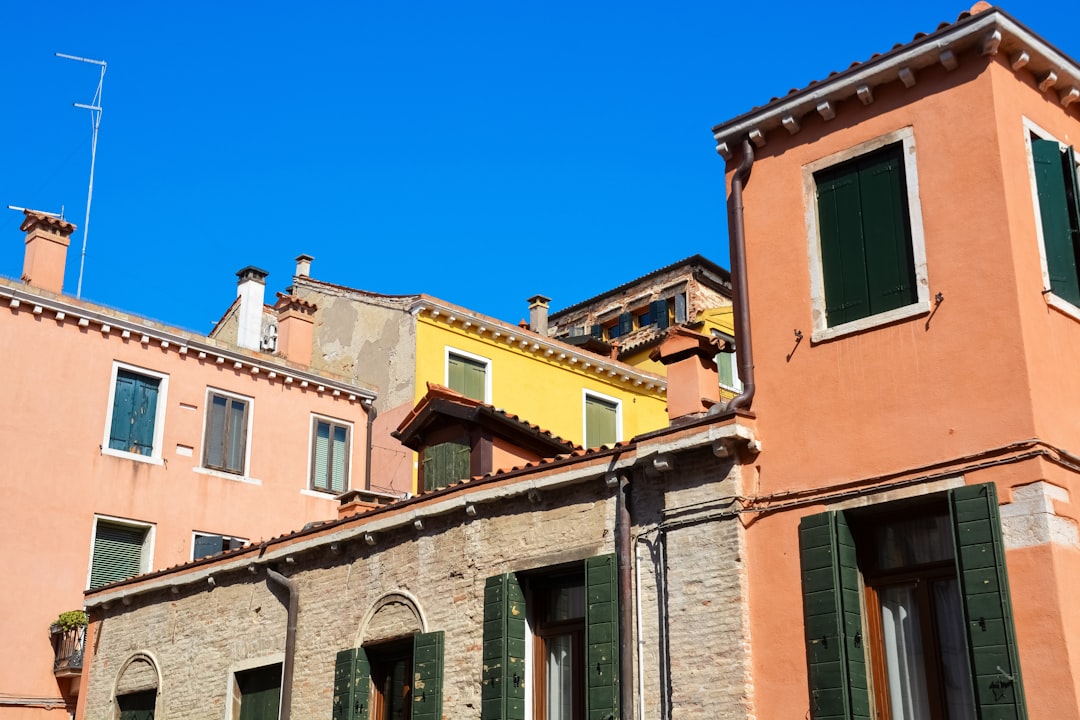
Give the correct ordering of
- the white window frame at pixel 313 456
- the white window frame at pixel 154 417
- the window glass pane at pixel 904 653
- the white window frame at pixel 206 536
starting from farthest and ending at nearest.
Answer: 1. the white window frame at pixel 313 456
2. the white window frame at pixel 206 536
3. the white window frame at pixel 154 417
4. the window glass pane at pixel 904 653

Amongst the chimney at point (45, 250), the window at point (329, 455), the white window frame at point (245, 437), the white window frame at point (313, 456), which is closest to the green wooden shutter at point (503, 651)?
the white window frame at point (245, 437)

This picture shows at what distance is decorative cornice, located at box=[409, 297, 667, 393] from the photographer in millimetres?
25906

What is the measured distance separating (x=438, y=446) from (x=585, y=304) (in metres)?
28.5

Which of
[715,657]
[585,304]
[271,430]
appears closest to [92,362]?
[271,430]

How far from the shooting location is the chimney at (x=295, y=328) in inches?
1071

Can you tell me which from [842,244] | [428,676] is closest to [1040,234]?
[842,244]

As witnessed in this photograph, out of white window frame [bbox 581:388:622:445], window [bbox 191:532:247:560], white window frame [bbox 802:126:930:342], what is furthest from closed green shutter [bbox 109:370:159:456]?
white window frame [bbox 802:126:930:342]

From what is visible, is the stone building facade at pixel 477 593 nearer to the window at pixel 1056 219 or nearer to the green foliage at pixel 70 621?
the green foliage at pixel 70 621

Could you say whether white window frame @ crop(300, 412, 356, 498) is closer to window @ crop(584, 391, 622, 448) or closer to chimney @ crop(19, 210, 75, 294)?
window @ crop(584, 391, 622, 448)

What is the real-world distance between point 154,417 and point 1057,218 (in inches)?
663

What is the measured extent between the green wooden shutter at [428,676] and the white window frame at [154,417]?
1081cm

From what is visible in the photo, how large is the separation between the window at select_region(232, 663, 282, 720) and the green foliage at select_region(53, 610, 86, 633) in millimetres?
5322

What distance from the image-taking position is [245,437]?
2481 centimetres

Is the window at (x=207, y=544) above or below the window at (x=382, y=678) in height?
above
